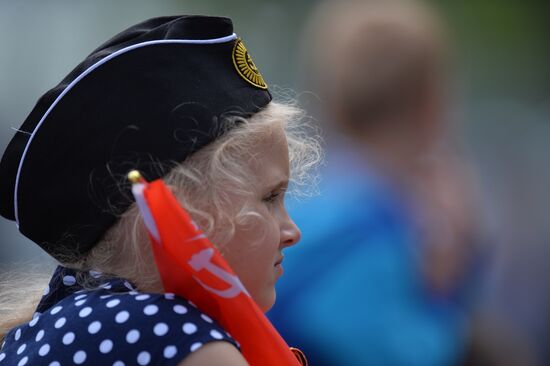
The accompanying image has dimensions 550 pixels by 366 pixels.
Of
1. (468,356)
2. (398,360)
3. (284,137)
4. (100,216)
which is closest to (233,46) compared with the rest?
(284,137)

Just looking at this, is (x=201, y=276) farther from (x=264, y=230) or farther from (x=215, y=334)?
(x=264, y=230)

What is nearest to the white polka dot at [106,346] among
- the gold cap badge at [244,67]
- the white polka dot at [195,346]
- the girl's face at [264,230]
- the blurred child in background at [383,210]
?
the white polka dot at [195,346]

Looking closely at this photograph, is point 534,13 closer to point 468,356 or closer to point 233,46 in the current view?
point 468,356

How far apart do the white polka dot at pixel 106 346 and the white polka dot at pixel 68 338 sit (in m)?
0.04

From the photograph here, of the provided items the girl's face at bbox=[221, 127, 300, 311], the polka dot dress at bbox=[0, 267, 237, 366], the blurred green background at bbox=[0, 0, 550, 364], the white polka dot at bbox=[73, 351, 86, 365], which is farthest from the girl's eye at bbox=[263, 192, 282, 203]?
the blurred green background at bbox=[0, 0, 550, 364]

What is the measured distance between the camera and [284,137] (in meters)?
1.13

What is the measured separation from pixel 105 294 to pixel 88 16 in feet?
6.59

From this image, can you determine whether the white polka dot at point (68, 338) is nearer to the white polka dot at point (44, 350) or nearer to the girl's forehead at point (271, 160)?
the white polka dot at point (44, 350)

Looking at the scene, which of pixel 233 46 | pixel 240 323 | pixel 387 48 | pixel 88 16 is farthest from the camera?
pixel 88 16

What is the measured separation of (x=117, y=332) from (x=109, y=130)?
0.91 feet

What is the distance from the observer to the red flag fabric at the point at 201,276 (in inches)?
33.6

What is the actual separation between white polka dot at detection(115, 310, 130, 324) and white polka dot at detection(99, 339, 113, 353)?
3 cm

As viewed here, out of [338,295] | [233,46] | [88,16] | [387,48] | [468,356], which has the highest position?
[233,46]

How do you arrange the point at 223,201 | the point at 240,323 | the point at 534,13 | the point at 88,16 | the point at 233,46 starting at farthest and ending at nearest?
the point at 88,16 < the point at 534,13 < the point at 233,46 < the point at 223,201 < the point at 240,323
